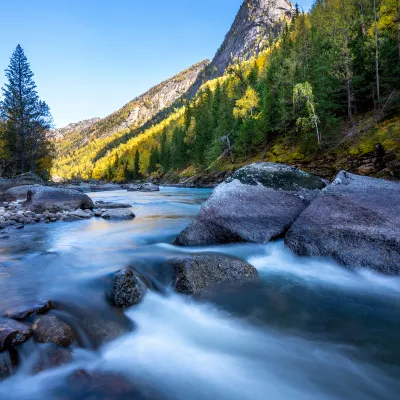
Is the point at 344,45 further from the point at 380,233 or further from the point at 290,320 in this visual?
the point at 290,320

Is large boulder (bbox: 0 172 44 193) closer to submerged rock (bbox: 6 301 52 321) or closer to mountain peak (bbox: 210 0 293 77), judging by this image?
submerged rock (bbox: 6 301 52 321)

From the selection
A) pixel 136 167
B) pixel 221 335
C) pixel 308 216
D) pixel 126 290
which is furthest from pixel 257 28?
pixel 221 335

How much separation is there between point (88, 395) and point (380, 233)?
5946 mm

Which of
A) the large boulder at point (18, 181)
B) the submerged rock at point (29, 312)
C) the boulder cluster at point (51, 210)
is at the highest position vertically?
the large boulder at point (18, 181)

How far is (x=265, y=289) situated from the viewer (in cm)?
521

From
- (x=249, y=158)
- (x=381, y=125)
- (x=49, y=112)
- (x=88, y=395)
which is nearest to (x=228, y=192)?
(x=88, y=395)

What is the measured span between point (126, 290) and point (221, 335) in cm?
181

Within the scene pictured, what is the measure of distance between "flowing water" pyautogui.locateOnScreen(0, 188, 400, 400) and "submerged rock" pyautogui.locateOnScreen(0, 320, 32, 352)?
0.11 metres

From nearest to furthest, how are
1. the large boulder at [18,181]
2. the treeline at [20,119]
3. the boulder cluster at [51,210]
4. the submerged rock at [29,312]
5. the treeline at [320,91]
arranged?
the submerged rock at [29,312] < the boulder cluster at [51,210] < the large boulder at [18,181] < the treeline at [320,91] < the treeline at [20,119]

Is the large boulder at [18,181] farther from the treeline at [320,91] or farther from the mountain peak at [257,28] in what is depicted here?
the mountain peak at [257,28]

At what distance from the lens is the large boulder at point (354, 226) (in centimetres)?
549

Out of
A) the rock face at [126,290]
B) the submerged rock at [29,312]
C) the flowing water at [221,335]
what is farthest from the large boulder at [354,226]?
the submerged rock at [29,312]

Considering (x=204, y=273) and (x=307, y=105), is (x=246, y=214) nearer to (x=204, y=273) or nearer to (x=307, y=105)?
(x=204, y=273)

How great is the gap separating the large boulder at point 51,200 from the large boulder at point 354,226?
12514 mm
